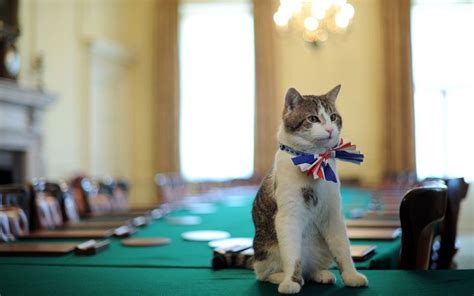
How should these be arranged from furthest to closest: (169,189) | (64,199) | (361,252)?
1. (169,189)
2. (64,199)
3. (361,252)

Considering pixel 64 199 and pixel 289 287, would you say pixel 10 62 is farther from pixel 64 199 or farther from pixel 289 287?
pixel 289 287

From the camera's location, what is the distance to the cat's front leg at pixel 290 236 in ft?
5.01

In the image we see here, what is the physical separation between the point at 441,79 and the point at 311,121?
9719 millimetres

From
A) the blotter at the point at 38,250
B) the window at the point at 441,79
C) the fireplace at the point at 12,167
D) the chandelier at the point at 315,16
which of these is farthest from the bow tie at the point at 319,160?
the window at the point at 441,79

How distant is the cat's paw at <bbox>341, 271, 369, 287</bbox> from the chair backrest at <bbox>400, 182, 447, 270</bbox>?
33cm

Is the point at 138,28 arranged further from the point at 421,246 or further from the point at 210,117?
the point at 421,246

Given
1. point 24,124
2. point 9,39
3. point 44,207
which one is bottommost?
point 44,207

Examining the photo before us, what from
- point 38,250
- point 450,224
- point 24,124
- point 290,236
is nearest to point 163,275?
point 290,236

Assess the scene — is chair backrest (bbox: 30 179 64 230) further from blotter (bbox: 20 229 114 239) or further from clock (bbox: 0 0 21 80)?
clock (bbox: 0 0 21 80)

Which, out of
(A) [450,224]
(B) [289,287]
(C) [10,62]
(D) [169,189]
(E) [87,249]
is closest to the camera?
(B) [289,287]

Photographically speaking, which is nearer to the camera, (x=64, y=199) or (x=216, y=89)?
(x=64, y=199)

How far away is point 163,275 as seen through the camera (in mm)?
1864

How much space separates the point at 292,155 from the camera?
5.27ft

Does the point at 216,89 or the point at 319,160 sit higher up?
the point at 216,89
